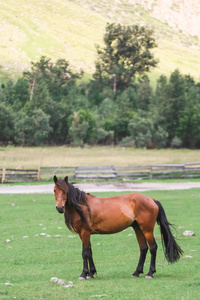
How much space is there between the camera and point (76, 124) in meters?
104

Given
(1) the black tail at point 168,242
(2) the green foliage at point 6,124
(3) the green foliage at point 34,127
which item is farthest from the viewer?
(3) the green foliage at point 34,127

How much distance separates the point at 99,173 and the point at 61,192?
41543 mm

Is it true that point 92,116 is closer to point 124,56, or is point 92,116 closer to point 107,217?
point 124,56

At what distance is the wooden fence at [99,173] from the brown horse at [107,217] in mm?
35564

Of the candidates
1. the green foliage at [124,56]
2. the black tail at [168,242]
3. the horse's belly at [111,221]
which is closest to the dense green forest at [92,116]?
the green foliage at [124,56]

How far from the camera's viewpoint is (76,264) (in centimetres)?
1304

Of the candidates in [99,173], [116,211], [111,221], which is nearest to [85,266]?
[111,221]

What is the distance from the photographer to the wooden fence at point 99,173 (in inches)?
1897

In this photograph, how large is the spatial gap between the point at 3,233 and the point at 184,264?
836 centimetres

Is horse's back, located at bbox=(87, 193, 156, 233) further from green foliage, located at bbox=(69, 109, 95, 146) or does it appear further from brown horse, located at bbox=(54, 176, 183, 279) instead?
green foliage, located at bbox=(69, 109, 95, 146)

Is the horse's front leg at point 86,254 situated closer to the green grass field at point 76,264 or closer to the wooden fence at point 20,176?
the green grass field at point 76,264

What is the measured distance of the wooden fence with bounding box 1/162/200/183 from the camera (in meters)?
48.2

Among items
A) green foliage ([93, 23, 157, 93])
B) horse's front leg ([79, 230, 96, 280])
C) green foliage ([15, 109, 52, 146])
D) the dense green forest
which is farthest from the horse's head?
green foliage ([93, 23, 157, 93])

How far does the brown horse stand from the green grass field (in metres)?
0.46
